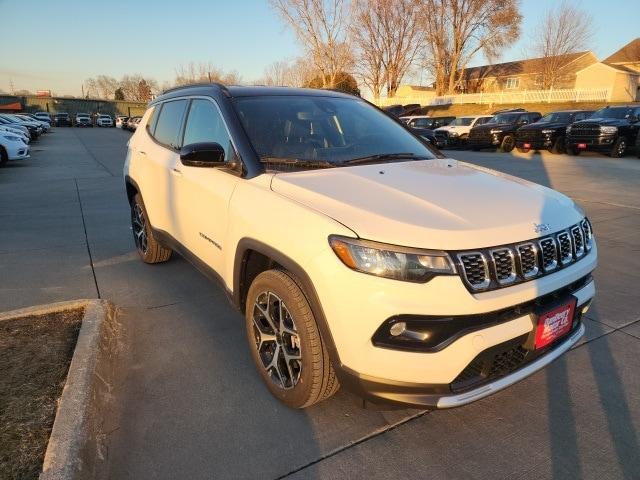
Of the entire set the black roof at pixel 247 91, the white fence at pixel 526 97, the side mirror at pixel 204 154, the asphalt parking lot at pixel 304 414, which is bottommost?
the asphalt parking lot at pixel 304 414

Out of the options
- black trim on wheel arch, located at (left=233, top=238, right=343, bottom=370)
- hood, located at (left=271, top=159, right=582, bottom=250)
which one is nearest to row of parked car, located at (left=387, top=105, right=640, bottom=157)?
hood, located at (left=271, top=159, right=582, bottom=250)

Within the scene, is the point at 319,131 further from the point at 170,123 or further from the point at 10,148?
the point at 10,148

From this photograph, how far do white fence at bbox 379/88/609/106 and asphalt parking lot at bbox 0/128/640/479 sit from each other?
36716mm

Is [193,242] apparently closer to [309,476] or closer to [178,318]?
[178,318]

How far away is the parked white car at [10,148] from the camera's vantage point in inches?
573

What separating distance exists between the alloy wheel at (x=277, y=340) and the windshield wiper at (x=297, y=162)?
0.84 m

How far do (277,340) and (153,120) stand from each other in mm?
3180

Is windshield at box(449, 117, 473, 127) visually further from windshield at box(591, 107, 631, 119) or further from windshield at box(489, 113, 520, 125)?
windshield at box(591, 107, 631, 119)

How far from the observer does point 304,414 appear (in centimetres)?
255

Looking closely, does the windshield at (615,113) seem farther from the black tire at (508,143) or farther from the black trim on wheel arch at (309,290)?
the black trim on wheel arch at (309,290)

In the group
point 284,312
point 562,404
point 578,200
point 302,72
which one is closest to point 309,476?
point 284,312

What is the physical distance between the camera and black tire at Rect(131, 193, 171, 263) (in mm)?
4695

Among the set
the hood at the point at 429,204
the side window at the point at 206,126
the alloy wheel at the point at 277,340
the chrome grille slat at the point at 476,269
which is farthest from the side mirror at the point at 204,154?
the chrome grille slat at the point at 476,269

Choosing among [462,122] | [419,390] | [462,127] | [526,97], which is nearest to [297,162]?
[419,390]
